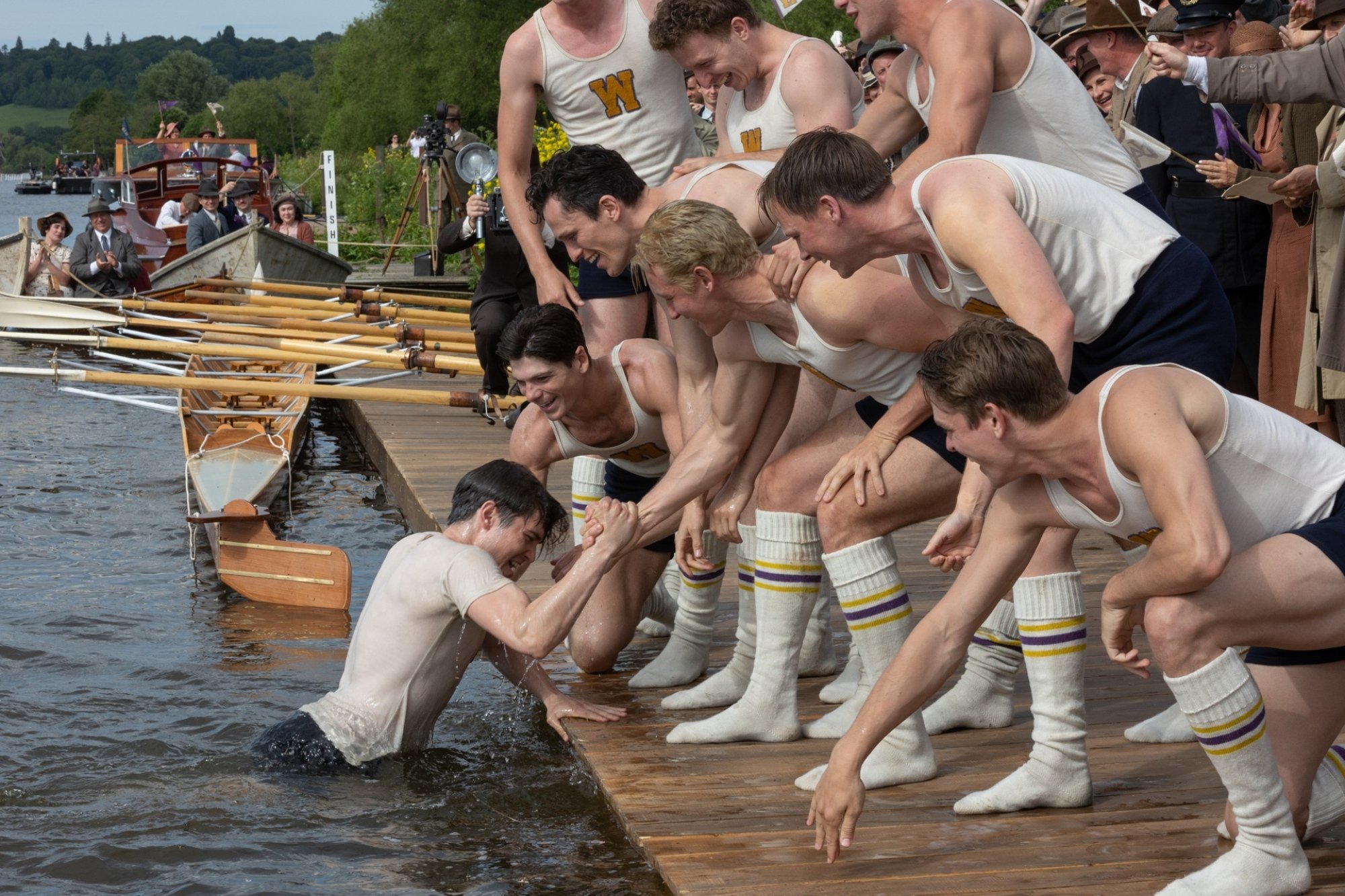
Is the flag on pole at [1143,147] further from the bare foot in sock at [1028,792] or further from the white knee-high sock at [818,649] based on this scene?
the bare foot in sock at [1028,792]

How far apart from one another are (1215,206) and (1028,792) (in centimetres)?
290

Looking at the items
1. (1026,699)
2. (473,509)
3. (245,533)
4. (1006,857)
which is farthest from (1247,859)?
(245,533)

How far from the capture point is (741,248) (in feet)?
11.7

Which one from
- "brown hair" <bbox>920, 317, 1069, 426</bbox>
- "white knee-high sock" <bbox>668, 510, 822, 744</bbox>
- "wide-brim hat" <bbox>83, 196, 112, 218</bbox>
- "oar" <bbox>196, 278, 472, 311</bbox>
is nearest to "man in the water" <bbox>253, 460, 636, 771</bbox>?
"white knee-high sock" <bbox>668, 510, 822, 744</bbox>

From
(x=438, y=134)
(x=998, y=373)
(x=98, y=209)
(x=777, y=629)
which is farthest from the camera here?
(x=98, y=209)

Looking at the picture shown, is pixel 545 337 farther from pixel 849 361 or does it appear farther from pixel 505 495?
pixel 849 361

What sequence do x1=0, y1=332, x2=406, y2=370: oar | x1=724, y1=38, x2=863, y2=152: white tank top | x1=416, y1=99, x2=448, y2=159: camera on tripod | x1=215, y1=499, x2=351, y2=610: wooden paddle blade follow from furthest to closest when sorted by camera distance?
x1=416, y1=99, x2=448, y2=159: camera on tripod
x1=0, y1=332, x2=406, y2=370: oar
x1=215, y1=499, x2=351, y2=610: wooden paddle blade
x1=724, y1=38, x2=863, y2=152: white tank top

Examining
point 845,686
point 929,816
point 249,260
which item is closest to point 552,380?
point 845,686

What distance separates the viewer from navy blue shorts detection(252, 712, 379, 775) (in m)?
4.14

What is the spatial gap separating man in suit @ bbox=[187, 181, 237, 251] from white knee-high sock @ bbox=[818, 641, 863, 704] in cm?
1494

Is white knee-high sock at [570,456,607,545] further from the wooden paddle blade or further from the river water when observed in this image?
the wooden paddle blade

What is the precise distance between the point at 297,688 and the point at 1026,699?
2.54m

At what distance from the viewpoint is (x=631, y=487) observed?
490 cm

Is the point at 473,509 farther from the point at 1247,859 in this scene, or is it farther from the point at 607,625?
the point at 1247,859
